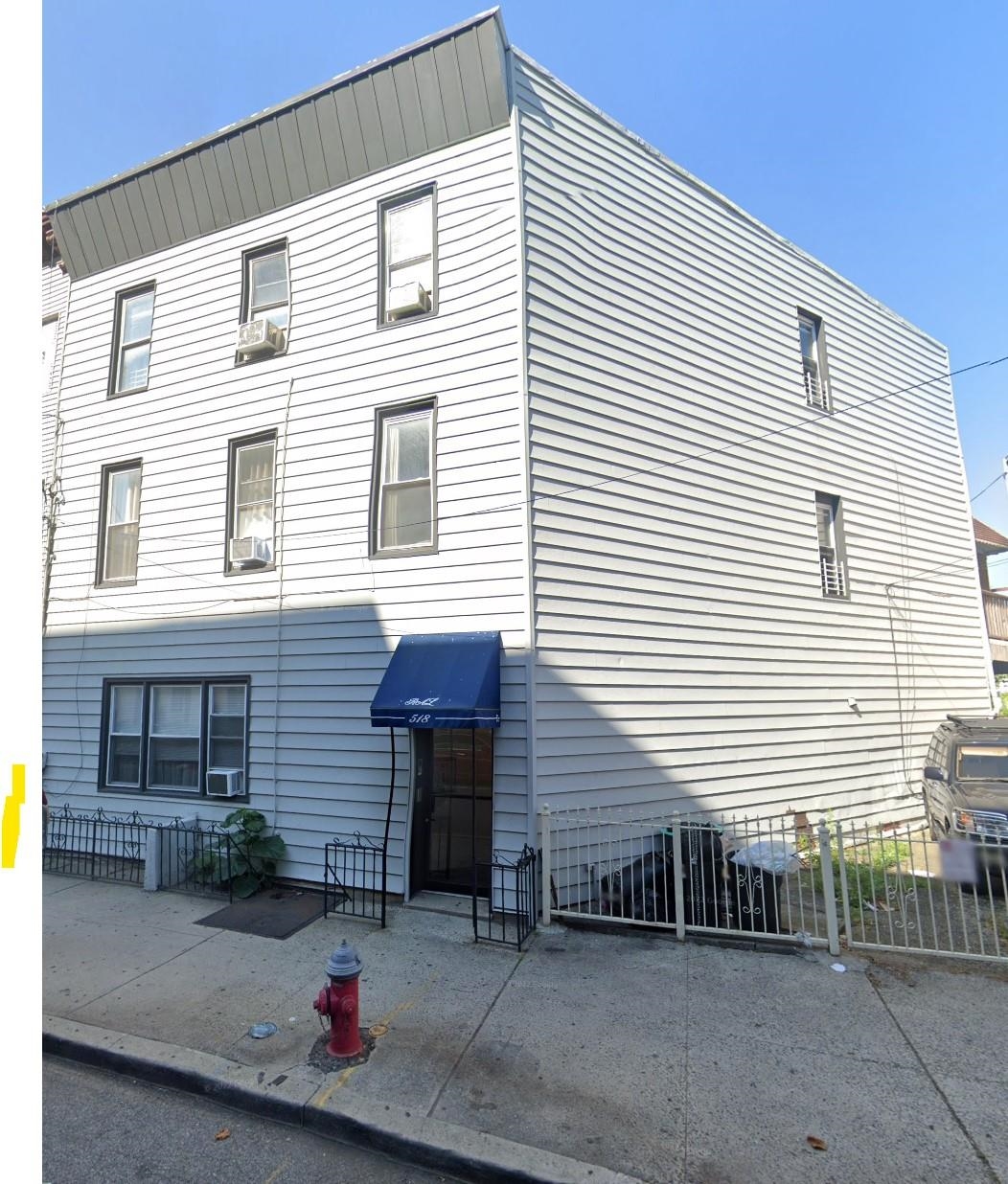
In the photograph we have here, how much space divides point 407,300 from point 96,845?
29.4ft

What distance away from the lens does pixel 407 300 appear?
873 cm

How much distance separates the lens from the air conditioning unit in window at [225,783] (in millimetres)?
8820

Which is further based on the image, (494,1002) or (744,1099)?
(494,1002)

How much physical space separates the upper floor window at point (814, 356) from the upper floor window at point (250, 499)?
9373mm

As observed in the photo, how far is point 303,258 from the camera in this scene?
31.7 ft

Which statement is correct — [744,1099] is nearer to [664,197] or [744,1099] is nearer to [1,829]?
[1,829]

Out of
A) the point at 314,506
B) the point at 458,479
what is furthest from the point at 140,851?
the point at 458,479

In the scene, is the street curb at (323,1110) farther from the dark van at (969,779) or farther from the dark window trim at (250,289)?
the dark window trim at (250,289)

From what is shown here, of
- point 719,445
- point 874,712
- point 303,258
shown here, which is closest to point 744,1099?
point 719,445

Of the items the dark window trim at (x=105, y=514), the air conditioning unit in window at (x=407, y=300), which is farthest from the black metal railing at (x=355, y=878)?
the air conditioning unit in window at (x=407, y=300)

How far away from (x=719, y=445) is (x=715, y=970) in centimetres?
715

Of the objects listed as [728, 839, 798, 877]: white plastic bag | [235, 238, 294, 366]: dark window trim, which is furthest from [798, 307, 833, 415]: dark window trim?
[235, 238, 294, 366]: dark window trim

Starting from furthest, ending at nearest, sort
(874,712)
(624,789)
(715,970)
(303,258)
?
(874,712), (303,258), (624,789), (715,970)

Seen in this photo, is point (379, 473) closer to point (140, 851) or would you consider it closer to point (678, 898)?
point (678, 898)
